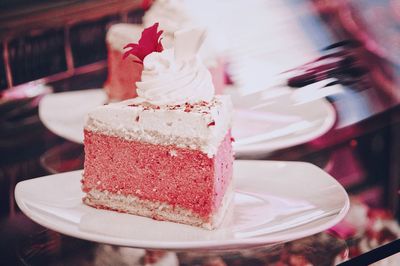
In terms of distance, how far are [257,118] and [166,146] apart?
2.86 ft

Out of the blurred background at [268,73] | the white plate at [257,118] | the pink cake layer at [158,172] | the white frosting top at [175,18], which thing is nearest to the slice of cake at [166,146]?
the pink cake layer at [158,172]

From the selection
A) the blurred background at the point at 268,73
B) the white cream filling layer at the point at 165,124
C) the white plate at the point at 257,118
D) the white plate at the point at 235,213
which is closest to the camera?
the white plate at the point at 235,213

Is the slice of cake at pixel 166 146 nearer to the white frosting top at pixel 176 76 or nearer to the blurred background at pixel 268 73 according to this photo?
the white frosting top at pixel 176 76

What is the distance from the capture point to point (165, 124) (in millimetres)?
1583

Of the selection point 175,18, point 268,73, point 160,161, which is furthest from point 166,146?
point 268,73

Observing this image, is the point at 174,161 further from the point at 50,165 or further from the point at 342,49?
the point at 342,49

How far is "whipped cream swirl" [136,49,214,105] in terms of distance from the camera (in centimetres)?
162

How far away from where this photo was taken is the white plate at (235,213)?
1.41 metres

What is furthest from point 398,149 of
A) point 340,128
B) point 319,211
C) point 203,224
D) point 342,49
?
point 342,49

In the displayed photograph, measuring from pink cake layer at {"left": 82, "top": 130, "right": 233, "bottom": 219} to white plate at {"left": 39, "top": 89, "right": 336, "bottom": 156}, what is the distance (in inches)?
18.7

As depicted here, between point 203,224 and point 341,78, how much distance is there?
1209mm

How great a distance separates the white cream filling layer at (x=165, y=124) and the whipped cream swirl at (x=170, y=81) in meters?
0.03

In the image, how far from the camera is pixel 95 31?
306 centimetres

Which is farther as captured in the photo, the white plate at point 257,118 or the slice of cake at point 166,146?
the white plate at point 257,118
